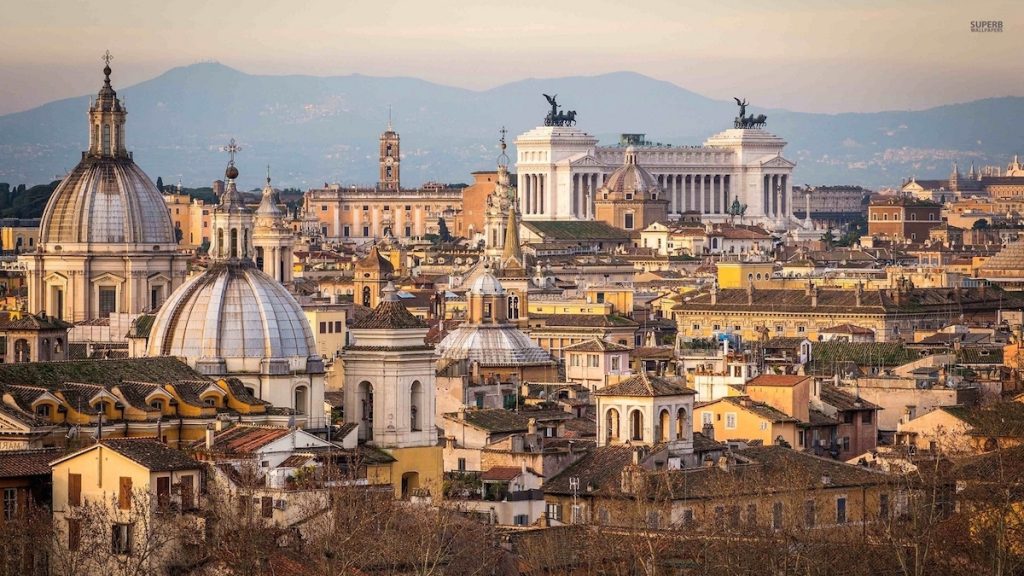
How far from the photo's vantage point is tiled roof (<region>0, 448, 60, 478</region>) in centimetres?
3906

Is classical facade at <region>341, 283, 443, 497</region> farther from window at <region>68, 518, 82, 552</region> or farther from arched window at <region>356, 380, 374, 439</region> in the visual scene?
window at <region>68, 518, 82, 552</region>

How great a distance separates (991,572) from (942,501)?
4.99 m

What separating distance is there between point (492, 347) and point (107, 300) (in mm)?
9919

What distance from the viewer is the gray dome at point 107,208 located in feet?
238

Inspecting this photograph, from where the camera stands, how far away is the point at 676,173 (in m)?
164

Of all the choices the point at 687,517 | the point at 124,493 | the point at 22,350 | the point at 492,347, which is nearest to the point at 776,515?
the point at 687,517

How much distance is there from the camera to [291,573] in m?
34.9

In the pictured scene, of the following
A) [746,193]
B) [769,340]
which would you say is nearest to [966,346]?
[769,340]

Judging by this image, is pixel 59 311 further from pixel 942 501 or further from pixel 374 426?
pixel 942 501

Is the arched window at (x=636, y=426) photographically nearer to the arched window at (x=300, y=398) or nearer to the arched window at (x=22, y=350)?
the arched window at (x=300, y=398)

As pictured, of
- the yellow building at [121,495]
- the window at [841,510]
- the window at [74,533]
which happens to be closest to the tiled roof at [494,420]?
the window at [841,510]

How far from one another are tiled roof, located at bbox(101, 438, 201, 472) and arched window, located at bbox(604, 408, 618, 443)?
8568mm

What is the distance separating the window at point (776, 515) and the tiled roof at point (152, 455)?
22.9 ft

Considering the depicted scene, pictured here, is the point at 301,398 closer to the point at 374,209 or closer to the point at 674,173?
the point at 674,173
